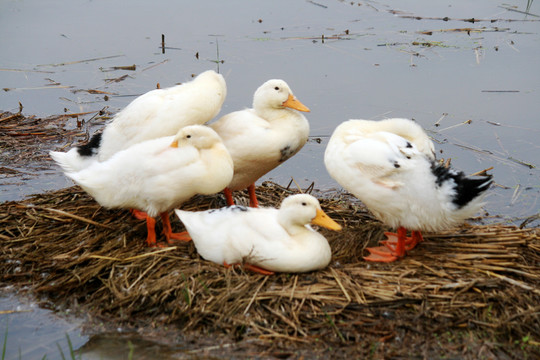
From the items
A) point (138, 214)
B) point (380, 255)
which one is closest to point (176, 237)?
point (138, 214)

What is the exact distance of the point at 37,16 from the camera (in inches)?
441

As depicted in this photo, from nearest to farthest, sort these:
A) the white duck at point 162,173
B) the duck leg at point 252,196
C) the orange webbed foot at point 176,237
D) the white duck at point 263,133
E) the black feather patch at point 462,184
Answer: the black feather patch at point 462,184 → the white duck at point 162,173 → the orange webbed foot at point 176,237 → the white duck at point 263,133 → the duck leg at point 252,196

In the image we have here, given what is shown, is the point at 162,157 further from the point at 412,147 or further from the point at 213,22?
the point at 213,22

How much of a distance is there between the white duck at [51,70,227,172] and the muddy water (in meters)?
1.11

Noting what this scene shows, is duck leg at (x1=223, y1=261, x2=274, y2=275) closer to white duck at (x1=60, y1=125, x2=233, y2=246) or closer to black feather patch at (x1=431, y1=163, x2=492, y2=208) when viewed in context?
white duck at (x1=60, y1=125, x2=233, y2=246)

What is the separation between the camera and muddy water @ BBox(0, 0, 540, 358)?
288 inches

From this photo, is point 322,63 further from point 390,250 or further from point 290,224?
point 290,224

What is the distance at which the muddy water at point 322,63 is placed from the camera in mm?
7316

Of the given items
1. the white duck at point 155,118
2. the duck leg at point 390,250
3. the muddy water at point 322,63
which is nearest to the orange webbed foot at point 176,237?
the white duck at point 155,118

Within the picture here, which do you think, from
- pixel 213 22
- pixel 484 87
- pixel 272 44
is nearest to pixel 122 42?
pixel 213 22

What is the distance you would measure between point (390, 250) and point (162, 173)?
6.35ft

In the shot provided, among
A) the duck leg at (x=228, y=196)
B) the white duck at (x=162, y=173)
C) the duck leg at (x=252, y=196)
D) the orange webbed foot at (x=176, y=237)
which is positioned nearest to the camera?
the white duck at (x=162, y=173)

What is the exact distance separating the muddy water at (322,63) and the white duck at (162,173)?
5.28ft

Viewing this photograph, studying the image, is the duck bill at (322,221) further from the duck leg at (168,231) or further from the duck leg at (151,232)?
the duck leg at (151,232)
